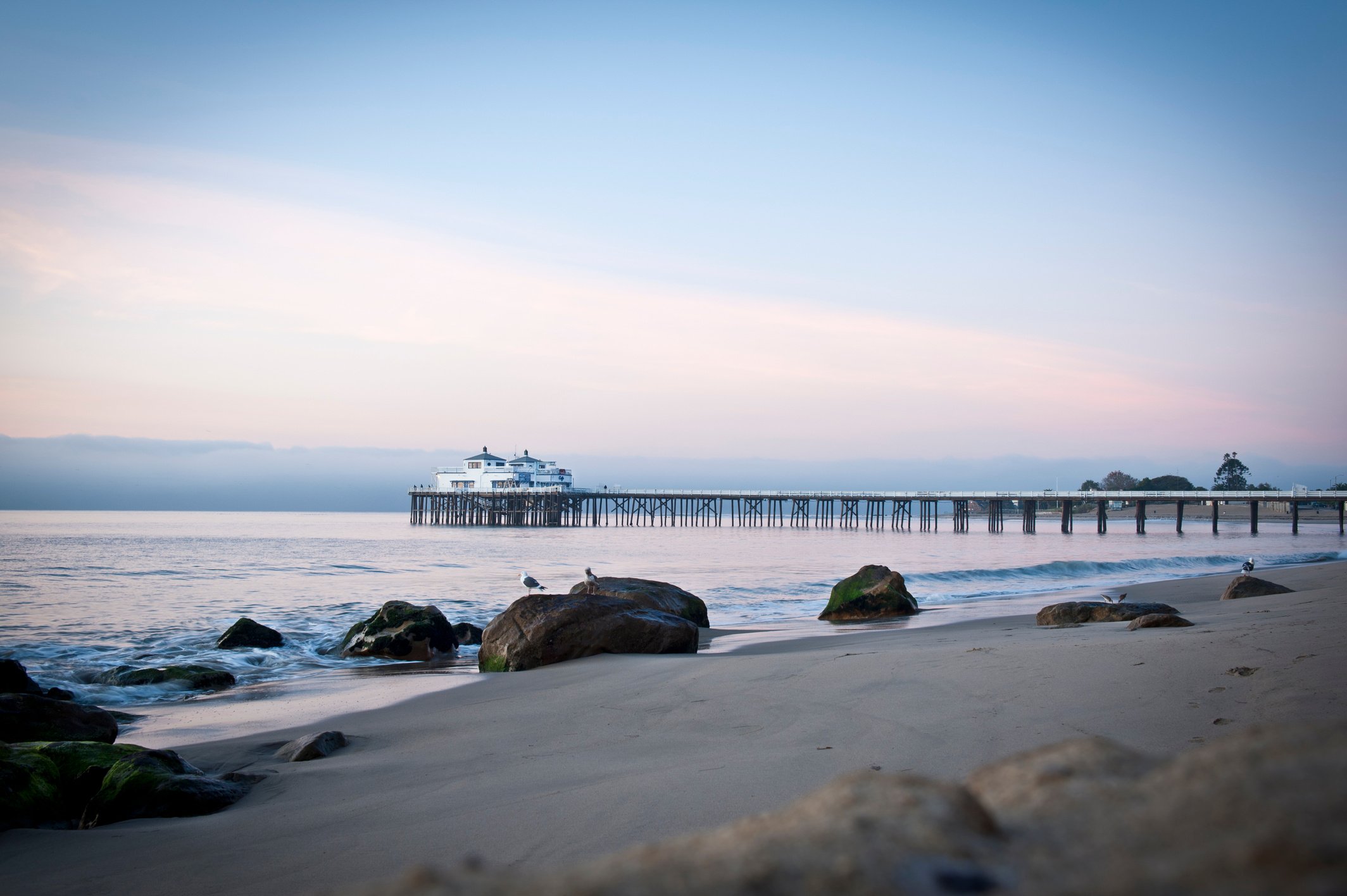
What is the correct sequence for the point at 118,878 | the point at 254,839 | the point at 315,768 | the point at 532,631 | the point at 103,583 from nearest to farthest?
the point at 118,878, the point at 254,839, the point at 315,768, the point at 532,631, the point at 103,583

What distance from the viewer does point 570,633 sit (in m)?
10.6

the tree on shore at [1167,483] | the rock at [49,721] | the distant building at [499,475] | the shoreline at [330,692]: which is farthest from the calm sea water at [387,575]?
the tree on shore at [1167,483]

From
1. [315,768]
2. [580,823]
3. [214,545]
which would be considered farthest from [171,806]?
[214,545]

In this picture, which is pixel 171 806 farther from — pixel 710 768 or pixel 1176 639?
pixel 1176 639

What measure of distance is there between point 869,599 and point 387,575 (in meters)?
17.2

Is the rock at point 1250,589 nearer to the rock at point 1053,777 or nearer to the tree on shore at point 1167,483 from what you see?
the rock at point 1053,777

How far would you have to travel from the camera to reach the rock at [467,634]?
1407 cm

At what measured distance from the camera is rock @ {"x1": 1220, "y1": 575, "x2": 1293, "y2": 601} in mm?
14055

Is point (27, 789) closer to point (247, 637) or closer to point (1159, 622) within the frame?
point (247, 637)

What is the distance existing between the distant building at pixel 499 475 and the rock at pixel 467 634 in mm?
75024

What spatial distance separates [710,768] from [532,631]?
614 cm

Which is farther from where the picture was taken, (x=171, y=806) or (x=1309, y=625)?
(x=1309, y=625)

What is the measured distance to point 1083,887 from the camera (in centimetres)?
96

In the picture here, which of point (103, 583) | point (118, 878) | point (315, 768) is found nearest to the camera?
point (118, 878)
